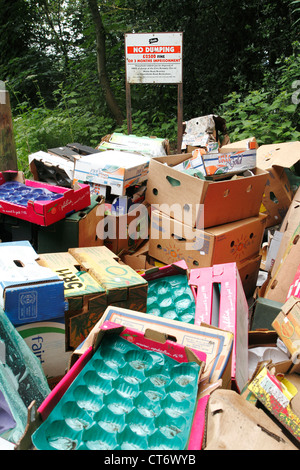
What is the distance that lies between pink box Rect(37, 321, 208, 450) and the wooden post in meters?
2.12

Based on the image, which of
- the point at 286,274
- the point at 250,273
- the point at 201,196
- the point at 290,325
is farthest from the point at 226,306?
the point at 250,273

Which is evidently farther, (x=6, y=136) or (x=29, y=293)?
(x=6, y=136)

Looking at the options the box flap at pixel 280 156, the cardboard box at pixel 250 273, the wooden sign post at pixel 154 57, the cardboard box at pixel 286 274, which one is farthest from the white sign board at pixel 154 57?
the cardboard box at pixel 286 274

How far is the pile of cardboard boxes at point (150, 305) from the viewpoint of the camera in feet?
3.45

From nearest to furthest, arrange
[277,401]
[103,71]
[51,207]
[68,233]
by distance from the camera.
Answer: [277,401] → [51,207] → [68,233] → [103,71]

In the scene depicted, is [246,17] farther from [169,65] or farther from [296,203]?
[296,203]

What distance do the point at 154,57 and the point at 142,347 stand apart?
3478 mm

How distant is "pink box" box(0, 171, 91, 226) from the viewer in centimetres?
220

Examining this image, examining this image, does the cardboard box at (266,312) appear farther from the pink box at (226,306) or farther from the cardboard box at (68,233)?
the cardboard box at (68,233)

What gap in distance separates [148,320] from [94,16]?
19.5 feet

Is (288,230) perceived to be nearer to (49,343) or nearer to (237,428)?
(49,343)

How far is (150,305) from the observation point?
205 cm

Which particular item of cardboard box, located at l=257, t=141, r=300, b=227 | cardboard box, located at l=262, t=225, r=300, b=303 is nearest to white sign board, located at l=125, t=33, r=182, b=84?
cardboard box, located at l=257, t=141, r=300, b=227

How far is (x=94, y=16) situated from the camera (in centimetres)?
619
